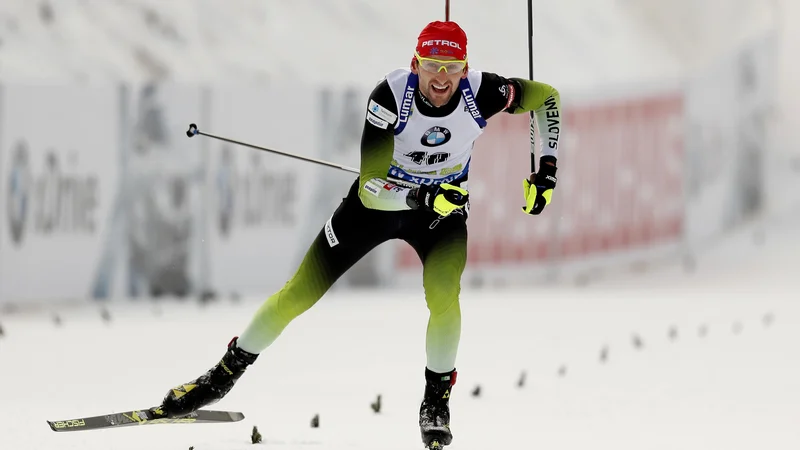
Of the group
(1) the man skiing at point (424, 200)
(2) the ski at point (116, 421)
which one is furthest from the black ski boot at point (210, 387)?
(2) the ski at point (116, 421)

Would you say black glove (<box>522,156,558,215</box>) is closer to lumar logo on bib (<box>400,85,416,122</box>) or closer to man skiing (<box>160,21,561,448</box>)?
man skiing (<box>160,21,561,448</box>)

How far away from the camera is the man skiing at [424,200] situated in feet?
20.3

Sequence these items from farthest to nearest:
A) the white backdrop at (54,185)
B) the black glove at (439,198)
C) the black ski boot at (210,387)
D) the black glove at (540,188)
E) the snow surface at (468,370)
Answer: the white backdrop at (54,185) → the snow surface at (468,370) → the black ski boot at (210,387) → the black glove at (540,188) → the black glove at (439,198)

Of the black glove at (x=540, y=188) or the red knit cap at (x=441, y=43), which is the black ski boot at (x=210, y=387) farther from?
the red knit cap at (x=441, y=43)

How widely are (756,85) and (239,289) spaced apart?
8.48 m

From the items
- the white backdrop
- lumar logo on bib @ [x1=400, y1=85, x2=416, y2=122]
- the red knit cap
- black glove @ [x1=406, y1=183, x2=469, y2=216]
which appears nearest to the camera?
black glove @ [x1=406, y1=183, x2=469, y2=216]

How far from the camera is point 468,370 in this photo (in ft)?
33.1

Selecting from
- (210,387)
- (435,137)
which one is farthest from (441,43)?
(210,387)

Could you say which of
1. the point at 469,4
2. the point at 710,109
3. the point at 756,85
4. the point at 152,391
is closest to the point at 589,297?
the point at 710,109

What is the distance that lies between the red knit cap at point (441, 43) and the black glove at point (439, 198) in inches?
27.0

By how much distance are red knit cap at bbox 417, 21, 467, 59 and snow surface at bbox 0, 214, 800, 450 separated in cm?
236

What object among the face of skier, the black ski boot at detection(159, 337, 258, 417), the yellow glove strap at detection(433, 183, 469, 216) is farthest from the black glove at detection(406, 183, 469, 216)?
the black ski boot at detection(159, 337, 258, 417)

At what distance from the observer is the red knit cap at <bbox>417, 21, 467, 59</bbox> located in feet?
20.0

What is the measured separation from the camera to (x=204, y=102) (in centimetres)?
1383
